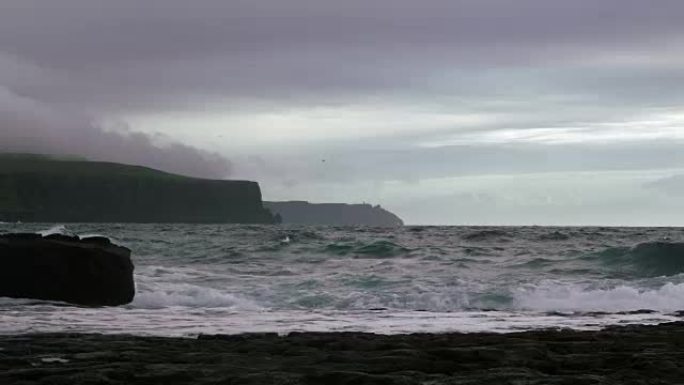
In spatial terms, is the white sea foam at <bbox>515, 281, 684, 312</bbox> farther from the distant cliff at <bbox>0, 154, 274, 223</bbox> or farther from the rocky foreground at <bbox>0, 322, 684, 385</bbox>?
the distant cliff at <bbox>0, 154, 274, 223</bbox>

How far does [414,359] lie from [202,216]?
174 meters

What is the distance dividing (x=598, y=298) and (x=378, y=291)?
19.0 ft

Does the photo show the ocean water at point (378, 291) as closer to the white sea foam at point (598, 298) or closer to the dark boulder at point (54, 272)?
the white sea foam at point (598, 298)

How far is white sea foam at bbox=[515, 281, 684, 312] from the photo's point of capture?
73.3ft

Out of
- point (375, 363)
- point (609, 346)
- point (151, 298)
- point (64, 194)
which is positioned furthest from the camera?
point (64, 194)

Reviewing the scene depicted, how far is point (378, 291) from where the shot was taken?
2411cm

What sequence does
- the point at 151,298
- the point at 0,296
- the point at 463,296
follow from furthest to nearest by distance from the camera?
the point at 463,296 < the point at 151,298 < the point at 0,296

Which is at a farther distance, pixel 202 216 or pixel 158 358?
pixel 202 216

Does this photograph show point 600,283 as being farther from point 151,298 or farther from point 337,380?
point 337,380

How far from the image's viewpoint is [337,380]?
30.0ft

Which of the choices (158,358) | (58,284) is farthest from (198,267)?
(158,358)

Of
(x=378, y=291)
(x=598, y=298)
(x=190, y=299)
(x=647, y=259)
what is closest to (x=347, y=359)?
(x=190, y=299)

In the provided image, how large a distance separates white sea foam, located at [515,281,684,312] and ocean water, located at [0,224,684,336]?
0.03m

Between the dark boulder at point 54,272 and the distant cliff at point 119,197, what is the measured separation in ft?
488
